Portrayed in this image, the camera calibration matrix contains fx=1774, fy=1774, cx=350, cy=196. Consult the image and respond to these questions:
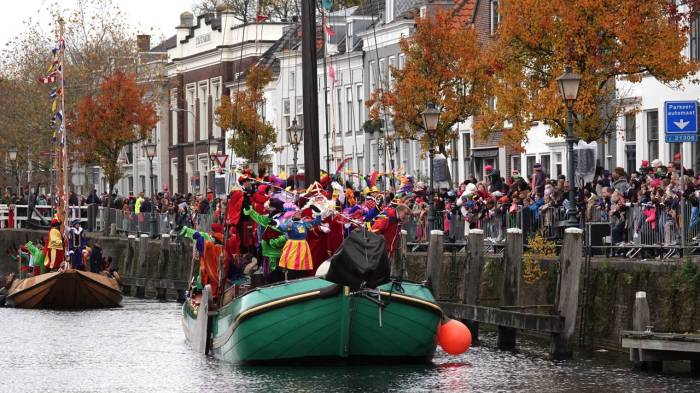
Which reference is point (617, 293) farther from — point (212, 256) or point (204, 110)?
point (204, 110)

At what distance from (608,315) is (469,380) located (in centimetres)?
329

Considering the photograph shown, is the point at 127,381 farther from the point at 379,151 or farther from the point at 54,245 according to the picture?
the point at 379,151

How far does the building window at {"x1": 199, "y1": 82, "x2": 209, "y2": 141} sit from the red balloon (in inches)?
2652

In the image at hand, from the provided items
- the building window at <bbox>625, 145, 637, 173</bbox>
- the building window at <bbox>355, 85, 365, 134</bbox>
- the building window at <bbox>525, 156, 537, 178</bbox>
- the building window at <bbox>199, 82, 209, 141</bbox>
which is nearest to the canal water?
the building window at <bbox>625, 145, 637, 173</bbox>

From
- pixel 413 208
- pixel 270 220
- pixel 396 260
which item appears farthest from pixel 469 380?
pixel 413 208

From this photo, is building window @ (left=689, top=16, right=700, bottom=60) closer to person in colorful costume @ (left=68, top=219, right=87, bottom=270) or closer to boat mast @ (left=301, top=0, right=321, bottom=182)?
boat mast @ (left=301, top=0, right=321, bottom=182)

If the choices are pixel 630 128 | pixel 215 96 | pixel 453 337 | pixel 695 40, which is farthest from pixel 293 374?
pixel 215 96

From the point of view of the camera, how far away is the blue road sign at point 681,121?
89.6ft

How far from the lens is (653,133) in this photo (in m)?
46.1

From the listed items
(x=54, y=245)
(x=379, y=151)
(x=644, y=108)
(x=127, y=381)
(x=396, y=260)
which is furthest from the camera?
(x=379, y=151)

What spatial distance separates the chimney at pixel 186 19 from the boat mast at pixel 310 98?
2602 inches

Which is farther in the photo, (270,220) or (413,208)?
(413,208)

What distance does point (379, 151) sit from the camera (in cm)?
6812

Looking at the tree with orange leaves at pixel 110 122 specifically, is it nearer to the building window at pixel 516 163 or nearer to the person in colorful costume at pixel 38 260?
the building window at pixel 516 163
